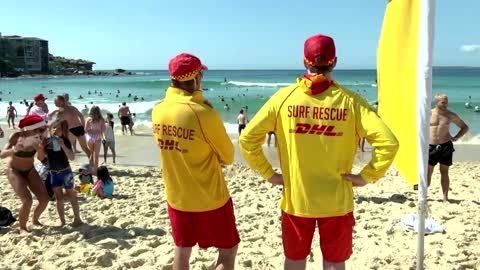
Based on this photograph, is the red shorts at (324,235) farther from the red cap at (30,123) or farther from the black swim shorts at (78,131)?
the black swim shorts at (78,131)

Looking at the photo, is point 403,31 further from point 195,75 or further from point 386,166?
point 195,75

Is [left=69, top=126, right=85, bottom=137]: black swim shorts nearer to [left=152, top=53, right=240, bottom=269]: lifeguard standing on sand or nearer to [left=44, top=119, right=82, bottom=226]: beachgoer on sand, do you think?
[left=44, top=119, right=82, bottom=226]: beachgoer on sand

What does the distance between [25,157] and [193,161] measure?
112 inches

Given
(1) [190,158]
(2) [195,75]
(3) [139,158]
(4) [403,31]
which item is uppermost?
(4) [403,31]

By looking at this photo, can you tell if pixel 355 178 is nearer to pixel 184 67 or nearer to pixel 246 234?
pixel 184 67

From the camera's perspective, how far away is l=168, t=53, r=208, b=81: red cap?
2461mm

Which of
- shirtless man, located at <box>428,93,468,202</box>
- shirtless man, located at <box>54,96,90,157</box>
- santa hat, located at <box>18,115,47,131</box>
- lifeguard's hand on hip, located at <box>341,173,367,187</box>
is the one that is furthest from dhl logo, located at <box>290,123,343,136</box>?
shirtless man, located at <box>54,96,90,157</box>

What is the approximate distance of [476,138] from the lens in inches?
619

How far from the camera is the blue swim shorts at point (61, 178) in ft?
15.5

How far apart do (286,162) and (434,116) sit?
13.9ft

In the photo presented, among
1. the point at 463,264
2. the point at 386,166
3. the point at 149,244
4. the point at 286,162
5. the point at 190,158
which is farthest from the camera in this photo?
the point at 149,244

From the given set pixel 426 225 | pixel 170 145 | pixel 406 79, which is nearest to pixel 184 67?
pixel 170 145

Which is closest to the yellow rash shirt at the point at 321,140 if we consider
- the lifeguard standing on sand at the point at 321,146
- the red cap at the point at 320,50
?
the lifeguard standing on sand at the point at 321,146

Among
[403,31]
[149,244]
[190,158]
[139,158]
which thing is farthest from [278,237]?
[139,158]
